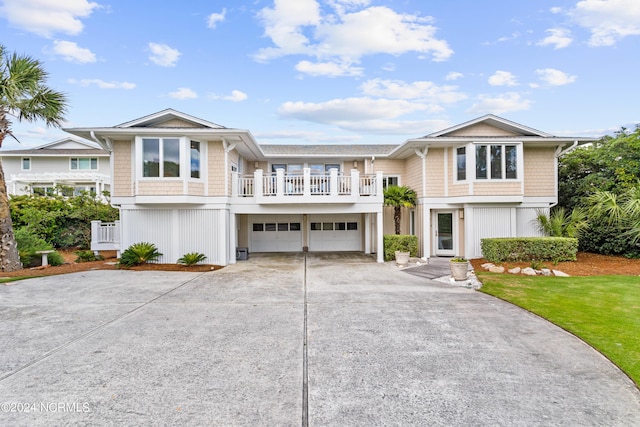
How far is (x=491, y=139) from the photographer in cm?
1256

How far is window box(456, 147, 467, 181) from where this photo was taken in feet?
42.9

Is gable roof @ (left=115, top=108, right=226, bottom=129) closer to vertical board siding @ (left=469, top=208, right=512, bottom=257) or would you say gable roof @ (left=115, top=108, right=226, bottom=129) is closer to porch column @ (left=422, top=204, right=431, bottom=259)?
porch column @ (left=422, top=204, right=431, bottom=259)

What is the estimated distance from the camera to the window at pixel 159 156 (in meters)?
11.4

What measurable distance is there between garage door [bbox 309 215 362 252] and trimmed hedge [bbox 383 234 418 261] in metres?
3.82

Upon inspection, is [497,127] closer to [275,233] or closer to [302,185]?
[302,185]

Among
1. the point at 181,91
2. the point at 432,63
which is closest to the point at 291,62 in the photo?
the point at 181,91

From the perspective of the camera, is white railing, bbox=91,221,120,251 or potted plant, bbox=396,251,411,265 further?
white railing, bbox=91,221,120,251

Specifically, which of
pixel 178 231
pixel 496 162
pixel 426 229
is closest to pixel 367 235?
pixel 426 229

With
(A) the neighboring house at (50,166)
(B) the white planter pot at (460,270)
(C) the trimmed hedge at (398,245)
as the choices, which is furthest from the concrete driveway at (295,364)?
Answer: (A) the neighboring house at (50,166)

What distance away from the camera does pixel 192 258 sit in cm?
1174

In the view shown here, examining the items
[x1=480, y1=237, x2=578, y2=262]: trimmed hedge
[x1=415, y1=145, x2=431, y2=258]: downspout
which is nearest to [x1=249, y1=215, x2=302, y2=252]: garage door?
[x1=415, y1=145, x2=431, y2=258]: downspout

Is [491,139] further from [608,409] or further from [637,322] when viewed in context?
[608,409]

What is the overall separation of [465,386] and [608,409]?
1.38m

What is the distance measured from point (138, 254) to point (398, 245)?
34.4 feet
